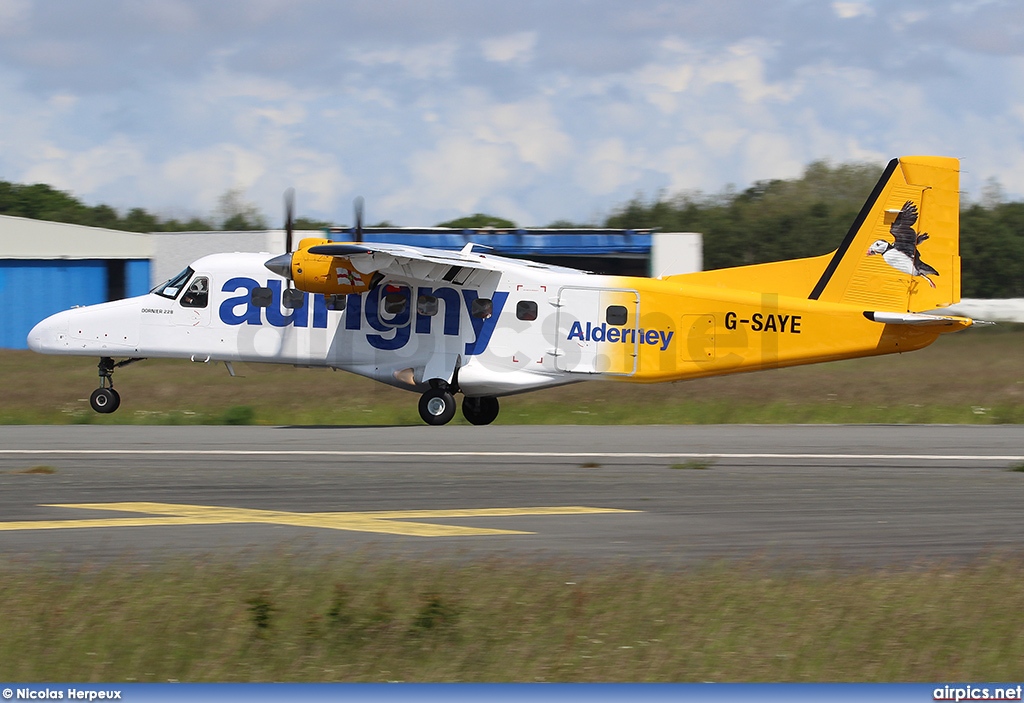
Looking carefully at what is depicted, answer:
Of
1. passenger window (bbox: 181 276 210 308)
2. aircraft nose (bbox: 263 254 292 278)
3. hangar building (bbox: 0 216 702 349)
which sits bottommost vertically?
passenger window (bbox: 181 276 210 308)

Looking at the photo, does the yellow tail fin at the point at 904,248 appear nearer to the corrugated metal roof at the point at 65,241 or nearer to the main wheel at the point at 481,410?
the main wheel at the point at 481,410

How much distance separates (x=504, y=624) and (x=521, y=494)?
545cm

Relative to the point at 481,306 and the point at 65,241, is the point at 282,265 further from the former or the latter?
the point at 65,241

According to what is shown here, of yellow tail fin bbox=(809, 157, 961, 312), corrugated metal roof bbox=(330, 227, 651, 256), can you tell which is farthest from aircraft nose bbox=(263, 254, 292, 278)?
corrugated metal roof bbox=(330, 227, 651, 256)

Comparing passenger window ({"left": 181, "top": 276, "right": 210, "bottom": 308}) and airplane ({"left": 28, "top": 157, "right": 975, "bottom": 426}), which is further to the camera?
passenger window ({"left": 181, "top": 276, "right": 210, "bottom": 308})

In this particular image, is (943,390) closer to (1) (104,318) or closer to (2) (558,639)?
(1) (104,318)

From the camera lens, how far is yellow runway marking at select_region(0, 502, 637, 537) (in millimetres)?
10516

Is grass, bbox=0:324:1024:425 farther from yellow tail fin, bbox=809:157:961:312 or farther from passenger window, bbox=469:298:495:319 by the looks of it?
yellow tail fin, bbox=809:157:961:312

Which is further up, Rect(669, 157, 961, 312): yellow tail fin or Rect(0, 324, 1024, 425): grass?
Rect(669, 157, 961, 312): yellow tail fin

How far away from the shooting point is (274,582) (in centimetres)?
811

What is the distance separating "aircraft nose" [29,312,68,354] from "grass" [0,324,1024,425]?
166 cm

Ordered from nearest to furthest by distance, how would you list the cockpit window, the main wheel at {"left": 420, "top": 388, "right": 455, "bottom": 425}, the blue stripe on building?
the main wheel at {"left": 420, "top": 388, "right": 455, "bottom": 425}, the cockpit window, the blue stripe on building

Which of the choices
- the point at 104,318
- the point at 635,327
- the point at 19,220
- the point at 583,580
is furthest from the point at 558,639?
the point at 19,220

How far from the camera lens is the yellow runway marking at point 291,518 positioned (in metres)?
10.5
